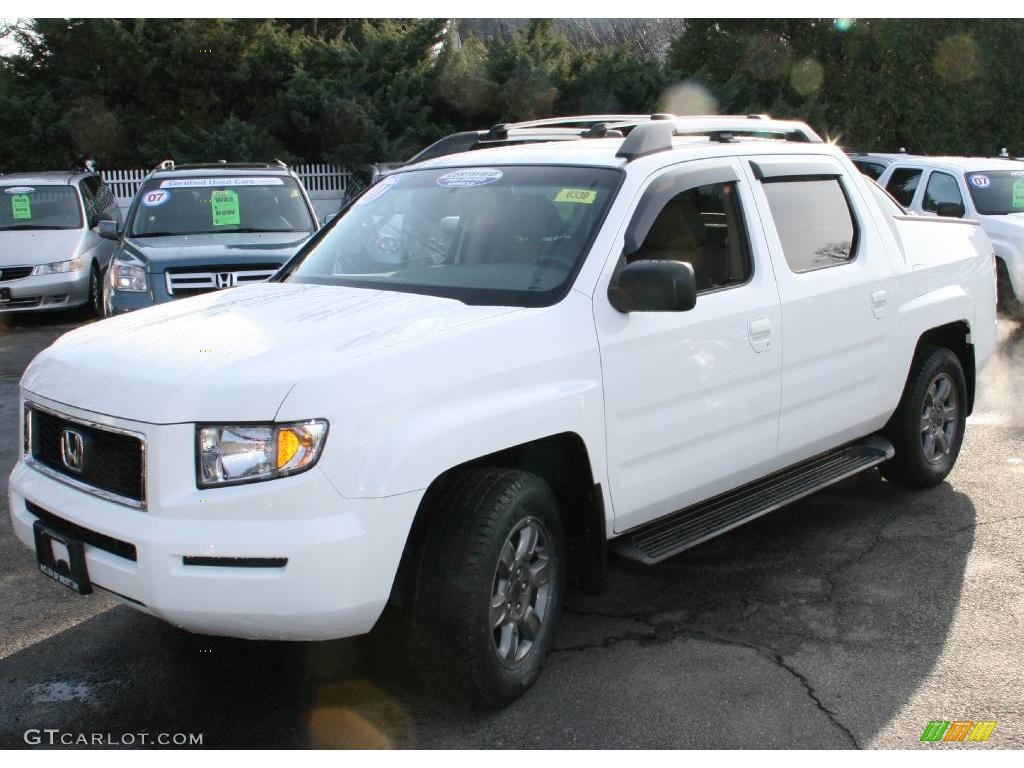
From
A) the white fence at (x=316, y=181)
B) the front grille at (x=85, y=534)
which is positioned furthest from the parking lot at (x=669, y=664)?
the white fence at (x=316, y=181)

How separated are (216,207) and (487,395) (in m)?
7.08

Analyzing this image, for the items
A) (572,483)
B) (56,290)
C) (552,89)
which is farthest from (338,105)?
(572,483)

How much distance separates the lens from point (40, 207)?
43.2ft

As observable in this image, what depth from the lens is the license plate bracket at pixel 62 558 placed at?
3342mm

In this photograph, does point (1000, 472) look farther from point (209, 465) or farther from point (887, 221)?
point (209, 465)

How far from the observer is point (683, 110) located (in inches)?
911

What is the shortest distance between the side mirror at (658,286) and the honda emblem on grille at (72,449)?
1.89m

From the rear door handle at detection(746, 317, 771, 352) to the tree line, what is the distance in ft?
58.3

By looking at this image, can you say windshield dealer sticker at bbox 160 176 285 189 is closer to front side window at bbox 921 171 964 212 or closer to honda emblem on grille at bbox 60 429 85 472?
honda emblem on grille at bbox 60 429 85 472

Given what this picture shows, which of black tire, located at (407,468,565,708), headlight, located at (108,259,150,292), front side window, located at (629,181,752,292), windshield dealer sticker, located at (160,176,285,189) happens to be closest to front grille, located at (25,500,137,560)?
black tire, located at (407,468,565,708)

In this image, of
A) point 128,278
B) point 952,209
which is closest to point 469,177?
point 128,278

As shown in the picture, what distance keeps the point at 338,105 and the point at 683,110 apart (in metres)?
7.40

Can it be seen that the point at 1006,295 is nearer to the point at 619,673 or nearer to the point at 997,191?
the point at 997,191

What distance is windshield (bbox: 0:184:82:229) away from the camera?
13.0 metres
